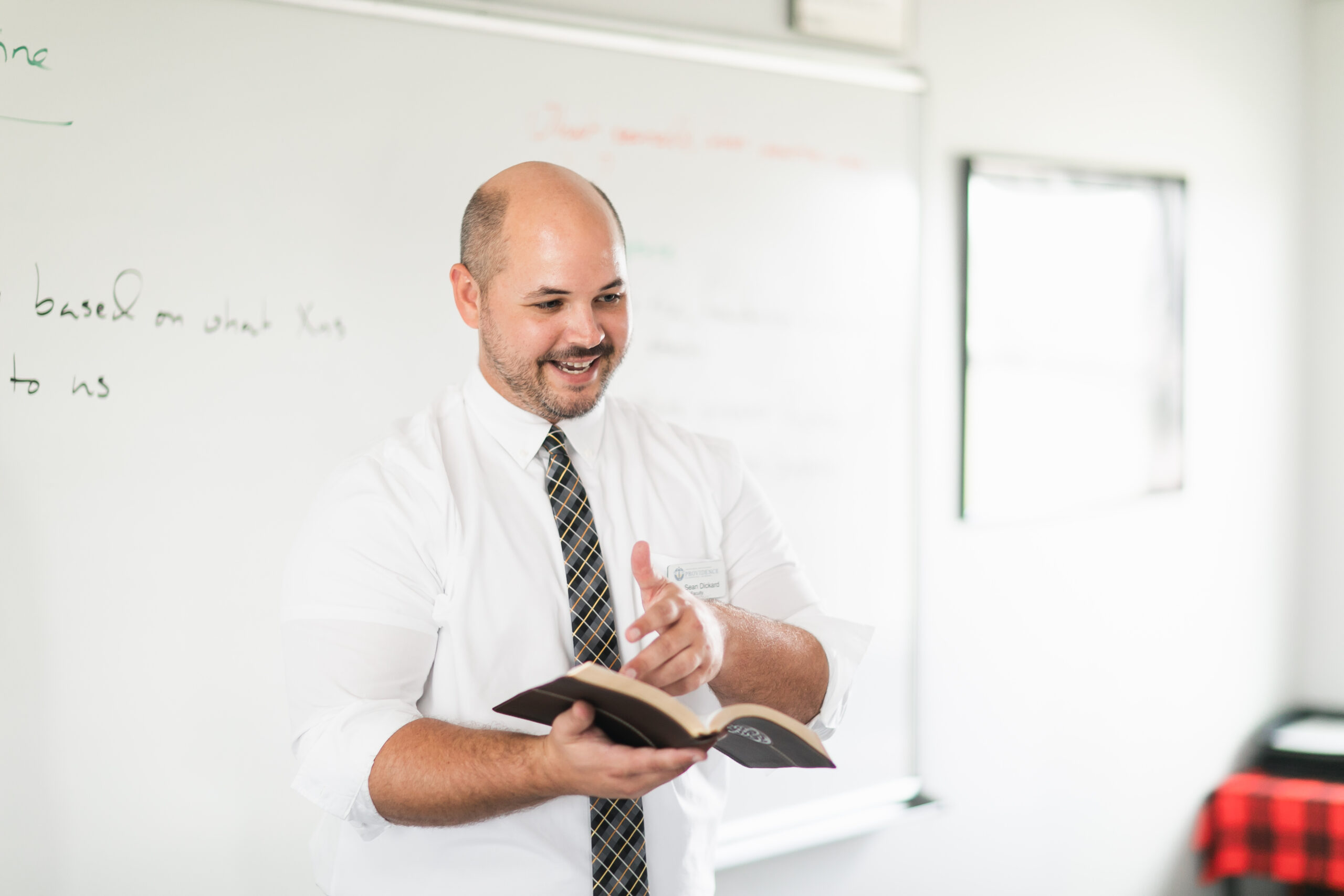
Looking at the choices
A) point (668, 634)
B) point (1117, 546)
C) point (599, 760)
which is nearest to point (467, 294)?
point (668, 634)

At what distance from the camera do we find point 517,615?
1.33 m

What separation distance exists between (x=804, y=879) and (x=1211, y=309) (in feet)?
6.95

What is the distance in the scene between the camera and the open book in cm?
95

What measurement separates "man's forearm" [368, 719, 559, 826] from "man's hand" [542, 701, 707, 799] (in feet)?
0.18

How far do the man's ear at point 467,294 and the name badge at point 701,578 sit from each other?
1.48 feet

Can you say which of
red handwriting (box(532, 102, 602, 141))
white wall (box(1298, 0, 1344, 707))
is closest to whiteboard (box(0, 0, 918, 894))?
red handwriting (box(532, 102, 602, 141))

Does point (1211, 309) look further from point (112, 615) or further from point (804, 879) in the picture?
point (112, 615)

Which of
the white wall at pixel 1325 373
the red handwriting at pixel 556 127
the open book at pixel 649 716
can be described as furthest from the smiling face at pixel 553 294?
the white wall at pixel 1325 373

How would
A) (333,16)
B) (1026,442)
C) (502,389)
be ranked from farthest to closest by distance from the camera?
(1026,442)
(333,16)
(502,389)

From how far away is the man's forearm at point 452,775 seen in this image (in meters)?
1.11

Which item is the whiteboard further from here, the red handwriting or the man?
the man

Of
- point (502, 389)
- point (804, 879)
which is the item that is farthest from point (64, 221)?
point (804, 879)

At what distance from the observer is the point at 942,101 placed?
8.08 feet

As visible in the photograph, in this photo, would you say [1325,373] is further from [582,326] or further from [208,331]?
[208,331]
